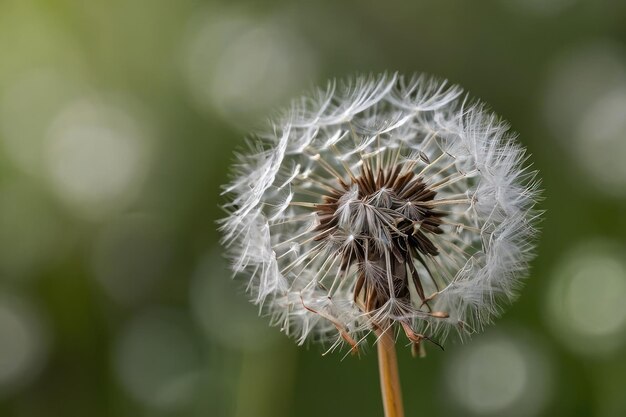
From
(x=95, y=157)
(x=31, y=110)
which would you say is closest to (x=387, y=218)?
(x=95, y=157)

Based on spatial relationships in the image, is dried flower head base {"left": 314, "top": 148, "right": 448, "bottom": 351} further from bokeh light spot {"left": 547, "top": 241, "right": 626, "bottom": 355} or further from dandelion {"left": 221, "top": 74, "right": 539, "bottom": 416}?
bokeh light spot {"left": 547, "top": 241, "right": 626, "bottom": 355}

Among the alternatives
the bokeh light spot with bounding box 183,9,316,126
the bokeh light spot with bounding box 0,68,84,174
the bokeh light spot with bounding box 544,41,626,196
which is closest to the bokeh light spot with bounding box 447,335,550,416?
the bokeh light spot with bounding box 544,41,626,196

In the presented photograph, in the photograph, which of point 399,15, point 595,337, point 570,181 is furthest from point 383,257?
point 399,15

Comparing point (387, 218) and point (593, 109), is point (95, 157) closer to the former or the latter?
point (593, 109)

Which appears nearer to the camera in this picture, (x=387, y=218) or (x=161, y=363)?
(x=387, y=218)

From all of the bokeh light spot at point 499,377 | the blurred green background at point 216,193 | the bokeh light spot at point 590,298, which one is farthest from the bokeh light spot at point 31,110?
the bokeh light spot at point 590,298

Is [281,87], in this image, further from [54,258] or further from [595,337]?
[595,337]
